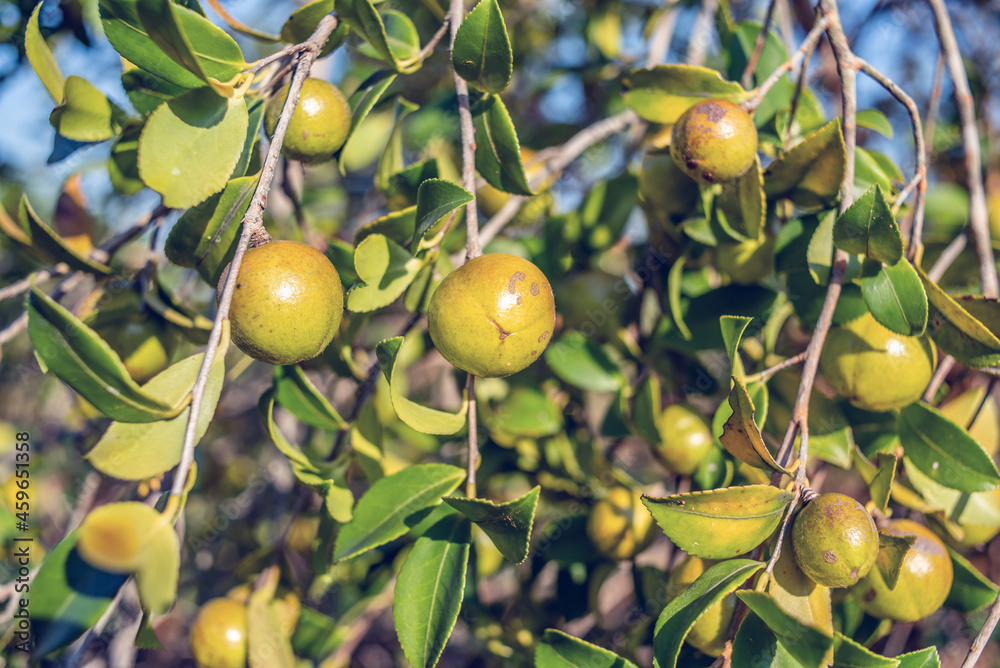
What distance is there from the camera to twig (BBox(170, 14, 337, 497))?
0.85 metres

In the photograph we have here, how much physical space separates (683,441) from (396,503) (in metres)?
0.76

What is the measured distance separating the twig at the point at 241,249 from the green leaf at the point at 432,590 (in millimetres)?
465

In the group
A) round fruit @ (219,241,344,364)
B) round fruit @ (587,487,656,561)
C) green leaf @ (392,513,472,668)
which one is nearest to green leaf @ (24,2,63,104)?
round fruit @ (219,241,344,364)

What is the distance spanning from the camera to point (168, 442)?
1.04m

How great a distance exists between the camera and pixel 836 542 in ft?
3.21

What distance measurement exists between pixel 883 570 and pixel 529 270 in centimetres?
84

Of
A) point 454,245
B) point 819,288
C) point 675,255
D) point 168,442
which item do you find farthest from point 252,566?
point 819,288

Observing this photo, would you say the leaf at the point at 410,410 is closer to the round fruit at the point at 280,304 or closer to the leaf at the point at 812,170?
the round fruit at the point at 280,304

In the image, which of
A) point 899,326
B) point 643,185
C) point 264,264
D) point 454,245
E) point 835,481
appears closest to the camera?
point 264,264

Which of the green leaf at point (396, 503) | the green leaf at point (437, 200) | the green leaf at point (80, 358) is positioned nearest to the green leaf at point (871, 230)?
the green leaf at point (437, 200)

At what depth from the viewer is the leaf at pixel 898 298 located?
110cm

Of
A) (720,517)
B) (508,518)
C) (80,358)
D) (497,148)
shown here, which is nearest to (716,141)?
(497,148)

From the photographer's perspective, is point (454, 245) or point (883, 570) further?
point (454, 245)

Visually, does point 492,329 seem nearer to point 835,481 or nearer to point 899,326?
point 899,326
